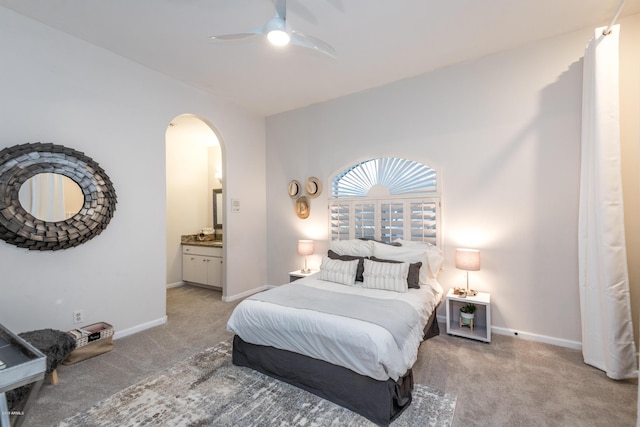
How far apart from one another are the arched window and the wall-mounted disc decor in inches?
110

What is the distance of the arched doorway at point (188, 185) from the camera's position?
5.42 meters

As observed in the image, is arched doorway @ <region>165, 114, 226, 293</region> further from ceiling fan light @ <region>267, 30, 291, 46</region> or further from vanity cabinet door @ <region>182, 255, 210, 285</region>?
ceiling fan light @ <region>267, 30, 291, 46</region>

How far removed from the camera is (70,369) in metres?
2.54

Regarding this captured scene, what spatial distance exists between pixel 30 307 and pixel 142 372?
1.17 metres

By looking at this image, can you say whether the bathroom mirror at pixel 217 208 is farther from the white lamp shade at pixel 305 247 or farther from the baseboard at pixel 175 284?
the white lamp shade at pixel 305 247

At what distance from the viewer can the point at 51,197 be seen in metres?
2.65

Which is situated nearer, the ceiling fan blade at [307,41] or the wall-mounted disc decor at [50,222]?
the ceiling fan blade at [307,41]

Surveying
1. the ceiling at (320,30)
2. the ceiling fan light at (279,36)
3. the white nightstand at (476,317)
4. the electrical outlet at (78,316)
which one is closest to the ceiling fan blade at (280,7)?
the ceiling fan light at (279,36)

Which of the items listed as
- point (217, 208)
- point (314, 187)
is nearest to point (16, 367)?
point (314, 187)

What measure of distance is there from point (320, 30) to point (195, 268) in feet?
14.1

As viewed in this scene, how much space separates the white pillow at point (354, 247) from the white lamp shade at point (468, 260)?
978mm

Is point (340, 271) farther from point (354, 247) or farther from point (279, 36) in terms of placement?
point (279, 36)

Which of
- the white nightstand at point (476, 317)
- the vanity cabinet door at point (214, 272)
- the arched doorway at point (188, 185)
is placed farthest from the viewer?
the arched doorway at point (188, 185)

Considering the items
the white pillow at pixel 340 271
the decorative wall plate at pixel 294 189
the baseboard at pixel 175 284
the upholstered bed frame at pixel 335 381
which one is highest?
the decorative wall plate at pixel 294 189
